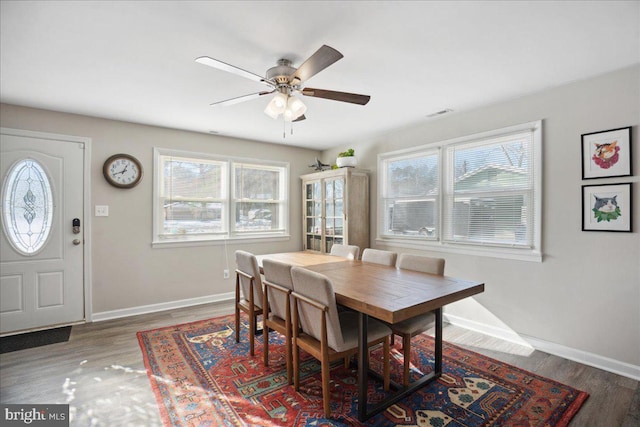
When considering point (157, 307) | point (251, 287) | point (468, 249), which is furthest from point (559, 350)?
point (157, 307)

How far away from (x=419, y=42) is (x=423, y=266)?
1.74 m

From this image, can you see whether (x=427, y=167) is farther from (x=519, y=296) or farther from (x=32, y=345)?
(x=32, y=345)

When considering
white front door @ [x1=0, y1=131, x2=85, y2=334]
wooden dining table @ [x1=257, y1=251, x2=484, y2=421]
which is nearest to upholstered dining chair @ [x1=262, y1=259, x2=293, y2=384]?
wooden dining table @ [x1=257, y1=251, x2=484, y2=421]

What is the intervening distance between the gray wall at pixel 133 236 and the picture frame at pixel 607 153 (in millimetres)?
4081

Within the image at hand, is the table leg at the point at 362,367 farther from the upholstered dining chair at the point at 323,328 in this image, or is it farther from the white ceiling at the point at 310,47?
the white ceiling at the point at 310,47

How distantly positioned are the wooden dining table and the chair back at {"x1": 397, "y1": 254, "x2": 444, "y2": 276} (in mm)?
125

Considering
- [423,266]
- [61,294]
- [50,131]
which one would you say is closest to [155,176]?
[50,131]

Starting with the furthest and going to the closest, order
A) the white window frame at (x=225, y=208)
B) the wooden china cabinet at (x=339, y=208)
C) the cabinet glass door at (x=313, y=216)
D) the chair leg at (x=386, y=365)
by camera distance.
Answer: the cabinet glass door at (x=313, y=216), the wooden china cabinet at (x=339, y=208), the white window frame at (x=225, y=208), the chair leg at (x=386, y=365)

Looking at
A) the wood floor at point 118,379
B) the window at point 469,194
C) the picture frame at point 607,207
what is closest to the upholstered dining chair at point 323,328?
the wood floor at point 118,379

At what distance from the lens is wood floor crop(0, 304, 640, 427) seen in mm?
1953

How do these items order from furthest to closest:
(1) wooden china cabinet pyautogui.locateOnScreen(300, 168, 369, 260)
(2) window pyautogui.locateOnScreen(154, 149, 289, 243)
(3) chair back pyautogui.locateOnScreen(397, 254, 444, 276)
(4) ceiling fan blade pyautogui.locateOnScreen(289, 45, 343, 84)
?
(1) wooden china cabinet pyautogui.locateOnScreen(300, 168, 369, 260), (2) window pyautogui.locateOnScreen(154, 149, 289, 243), (3) chair back pyautogui.locateOnScreen(397, 254, 444, 276), (4) ceiling fan blade pyautogui.locateOnScreen(289, 45, 343, 84)

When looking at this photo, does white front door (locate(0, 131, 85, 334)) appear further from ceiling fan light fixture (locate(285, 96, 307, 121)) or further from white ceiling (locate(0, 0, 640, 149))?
ceiling fan light fixture (locate(285, 96, 307, 121))

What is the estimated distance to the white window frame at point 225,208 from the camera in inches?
157

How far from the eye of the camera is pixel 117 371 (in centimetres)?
246
